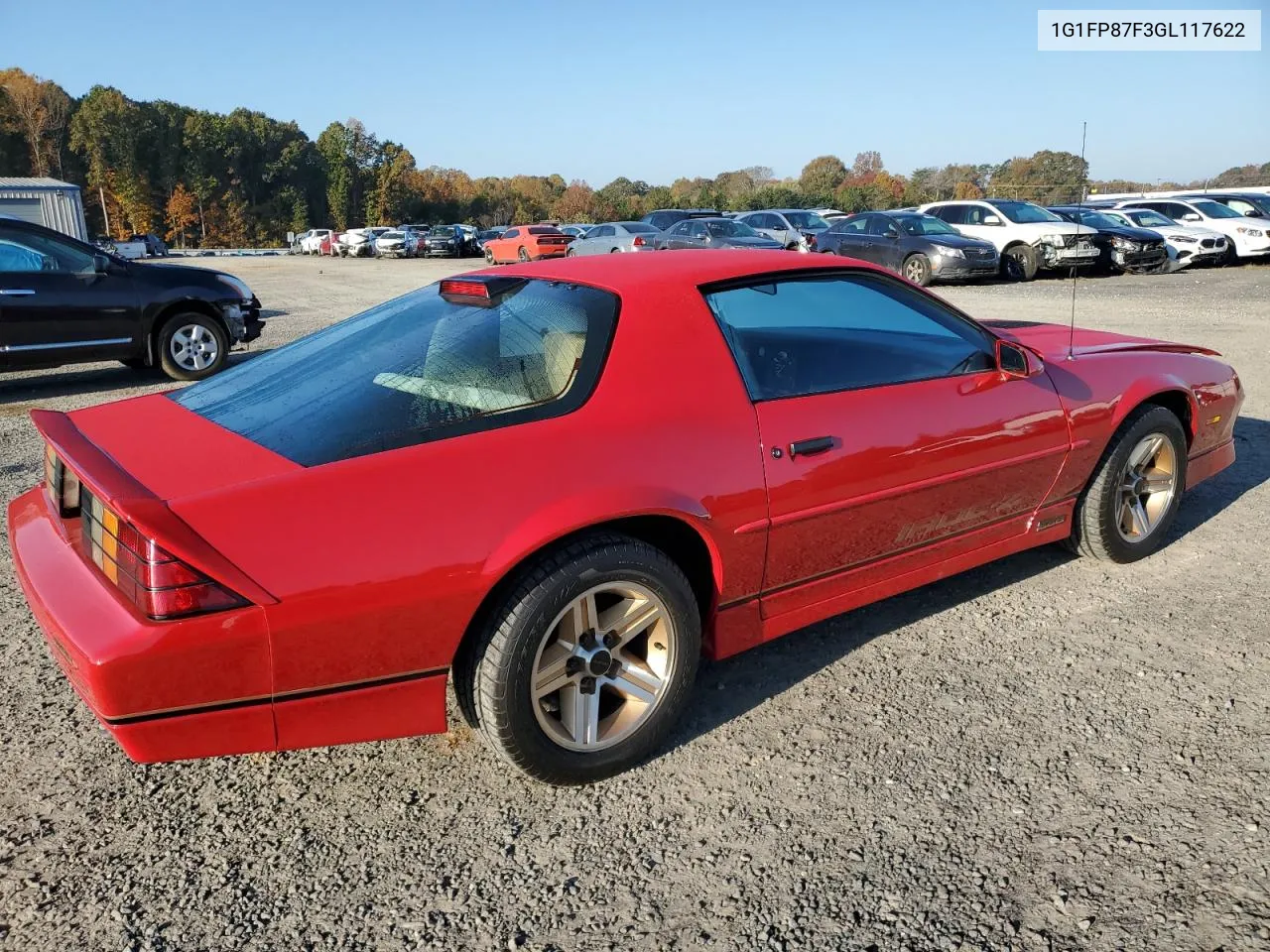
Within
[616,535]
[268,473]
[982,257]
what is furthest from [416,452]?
[982,257]

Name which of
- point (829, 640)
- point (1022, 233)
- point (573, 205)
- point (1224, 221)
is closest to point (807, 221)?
point (1022, 233)

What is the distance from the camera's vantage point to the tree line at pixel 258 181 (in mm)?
69812

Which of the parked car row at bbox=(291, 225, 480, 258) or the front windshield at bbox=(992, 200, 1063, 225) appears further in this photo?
the parked car row at bbox=(291, 225, 480, 258)

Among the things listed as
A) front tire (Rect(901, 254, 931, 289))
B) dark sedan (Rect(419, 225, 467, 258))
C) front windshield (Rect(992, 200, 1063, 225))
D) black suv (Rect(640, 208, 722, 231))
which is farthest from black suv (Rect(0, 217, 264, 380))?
dark sedan (Rect(419, 225, 467, 258))

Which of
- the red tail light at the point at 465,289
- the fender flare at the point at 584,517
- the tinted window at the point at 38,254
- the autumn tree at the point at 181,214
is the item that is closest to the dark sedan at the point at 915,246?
the tinted window at the point at 38,254

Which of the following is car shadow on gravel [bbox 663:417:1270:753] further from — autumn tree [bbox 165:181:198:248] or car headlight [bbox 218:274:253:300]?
autumn tree [bbox 165:181:198:248]

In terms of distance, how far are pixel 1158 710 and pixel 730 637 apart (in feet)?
4.43

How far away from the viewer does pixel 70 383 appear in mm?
8477

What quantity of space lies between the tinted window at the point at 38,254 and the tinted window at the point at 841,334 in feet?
22.7

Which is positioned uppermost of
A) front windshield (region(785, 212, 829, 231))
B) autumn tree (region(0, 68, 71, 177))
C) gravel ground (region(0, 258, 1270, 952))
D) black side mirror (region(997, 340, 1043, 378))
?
autumn tree (region(0, 68, 71, 177))

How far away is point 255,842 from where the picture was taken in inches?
90.6

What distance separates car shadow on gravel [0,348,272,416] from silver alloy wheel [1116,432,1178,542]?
6497 millimetres

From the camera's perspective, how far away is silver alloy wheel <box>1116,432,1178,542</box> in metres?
3.90

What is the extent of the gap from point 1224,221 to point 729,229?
11429 millimetres
